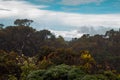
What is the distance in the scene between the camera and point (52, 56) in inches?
1271

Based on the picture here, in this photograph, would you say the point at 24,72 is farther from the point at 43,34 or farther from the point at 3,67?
the point at 43,34

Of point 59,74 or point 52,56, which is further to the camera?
point 52,56

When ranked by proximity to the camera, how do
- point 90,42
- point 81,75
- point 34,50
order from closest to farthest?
point 81,75
point 34,50
point 90,42

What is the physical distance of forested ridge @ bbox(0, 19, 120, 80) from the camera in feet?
71.8

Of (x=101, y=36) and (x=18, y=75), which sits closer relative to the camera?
(x=18, y=75)

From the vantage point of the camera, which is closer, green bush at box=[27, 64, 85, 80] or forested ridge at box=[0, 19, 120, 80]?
green bush at box=[27, 64, 85, 80]

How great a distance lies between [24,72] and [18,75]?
9.16ft

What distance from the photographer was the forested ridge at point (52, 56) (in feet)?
71.8

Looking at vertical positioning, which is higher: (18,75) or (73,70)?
(73,70)

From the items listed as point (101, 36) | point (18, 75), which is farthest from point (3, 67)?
point (101, 36)

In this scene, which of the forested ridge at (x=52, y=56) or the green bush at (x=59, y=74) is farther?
Result: the forested ridge at (x=52, y=56)

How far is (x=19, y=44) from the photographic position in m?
56.9

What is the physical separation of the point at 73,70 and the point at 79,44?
36569 mm

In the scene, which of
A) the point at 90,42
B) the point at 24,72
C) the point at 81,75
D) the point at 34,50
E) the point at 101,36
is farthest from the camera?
the point at 101,36
